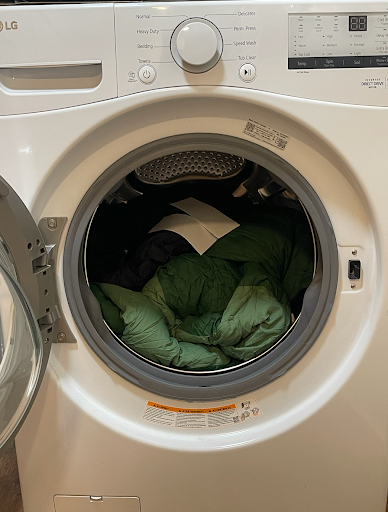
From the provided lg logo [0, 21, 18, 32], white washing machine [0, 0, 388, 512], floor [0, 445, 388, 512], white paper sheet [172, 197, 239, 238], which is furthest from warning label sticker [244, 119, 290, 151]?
floor [0, 445, 388, 512]

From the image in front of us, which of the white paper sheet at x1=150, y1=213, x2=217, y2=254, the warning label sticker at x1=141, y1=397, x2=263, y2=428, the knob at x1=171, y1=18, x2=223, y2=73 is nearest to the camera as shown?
the knob at x1=171, y1=18, x2=223, y2=73

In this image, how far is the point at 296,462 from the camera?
0.77m

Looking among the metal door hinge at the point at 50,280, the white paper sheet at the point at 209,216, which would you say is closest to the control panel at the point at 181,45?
the metal door hinge at the point at 50,280

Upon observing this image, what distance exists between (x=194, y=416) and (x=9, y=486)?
0.63 m

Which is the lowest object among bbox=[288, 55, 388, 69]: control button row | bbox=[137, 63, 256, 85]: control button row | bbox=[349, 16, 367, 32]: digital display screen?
bbox=[137, 63, 256, 85]: control button row

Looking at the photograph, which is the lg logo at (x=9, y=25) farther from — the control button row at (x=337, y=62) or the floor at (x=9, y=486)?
the floor at (x=9, y=486)

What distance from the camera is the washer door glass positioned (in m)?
0.62

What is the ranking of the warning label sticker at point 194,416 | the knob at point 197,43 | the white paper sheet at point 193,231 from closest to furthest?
the knob at point 197,43, the warning label sticker at point 194,416, the white paper sheet at point 193,231

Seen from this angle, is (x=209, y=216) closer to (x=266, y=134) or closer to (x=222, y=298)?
(x=222, y=298)

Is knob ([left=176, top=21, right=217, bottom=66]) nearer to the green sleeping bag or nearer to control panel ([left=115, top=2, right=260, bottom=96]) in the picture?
control panel ([left=115, top=2, right=260, bottom=96])

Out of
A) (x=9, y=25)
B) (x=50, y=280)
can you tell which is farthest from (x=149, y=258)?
(x=9, y=25)

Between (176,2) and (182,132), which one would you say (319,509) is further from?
(176,2)

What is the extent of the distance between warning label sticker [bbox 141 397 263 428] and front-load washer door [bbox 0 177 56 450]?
0.22m

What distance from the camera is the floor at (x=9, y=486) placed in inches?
39.8
